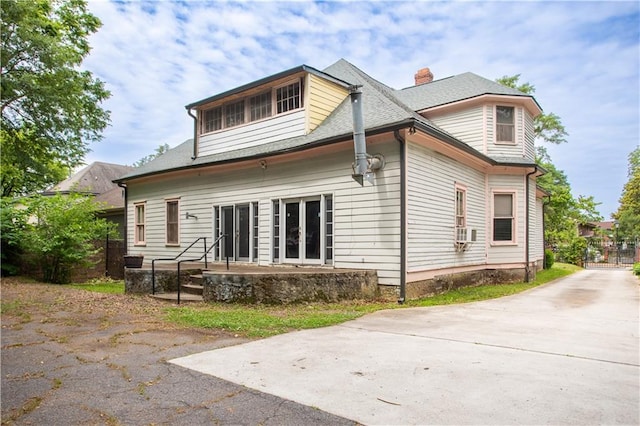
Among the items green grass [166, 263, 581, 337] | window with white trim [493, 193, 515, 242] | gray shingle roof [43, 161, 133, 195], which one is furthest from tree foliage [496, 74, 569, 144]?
gray shingle roof [43, 161, 133, 195]

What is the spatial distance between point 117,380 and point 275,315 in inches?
141

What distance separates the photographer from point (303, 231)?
10.3 m

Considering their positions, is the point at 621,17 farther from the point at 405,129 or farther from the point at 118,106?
the point at 118,106

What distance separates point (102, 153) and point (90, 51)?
2626 cm

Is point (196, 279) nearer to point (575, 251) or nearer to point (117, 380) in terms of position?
point (117, 380)

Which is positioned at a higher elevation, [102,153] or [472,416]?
[102,153]

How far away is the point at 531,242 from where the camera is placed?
15180 mm

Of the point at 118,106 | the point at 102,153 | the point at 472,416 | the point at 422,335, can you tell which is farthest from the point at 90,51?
the point at 102,153

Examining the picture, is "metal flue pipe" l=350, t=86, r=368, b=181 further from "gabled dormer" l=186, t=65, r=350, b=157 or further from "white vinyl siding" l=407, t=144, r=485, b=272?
"gabled dormer" l=186, t=65, r=350, b=157

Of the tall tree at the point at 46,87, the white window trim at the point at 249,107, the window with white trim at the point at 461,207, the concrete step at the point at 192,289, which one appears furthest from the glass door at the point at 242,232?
the tall tree at the point at 46,87

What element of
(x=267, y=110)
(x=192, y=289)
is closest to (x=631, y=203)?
(x=267, y=110)

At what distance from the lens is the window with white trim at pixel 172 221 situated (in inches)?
549

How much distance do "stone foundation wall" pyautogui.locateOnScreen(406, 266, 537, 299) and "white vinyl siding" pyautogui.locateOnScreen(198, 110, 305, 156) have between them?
16.4 feet

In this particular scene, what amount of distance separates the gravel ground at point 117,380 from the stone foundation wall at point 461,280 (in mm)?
4850
